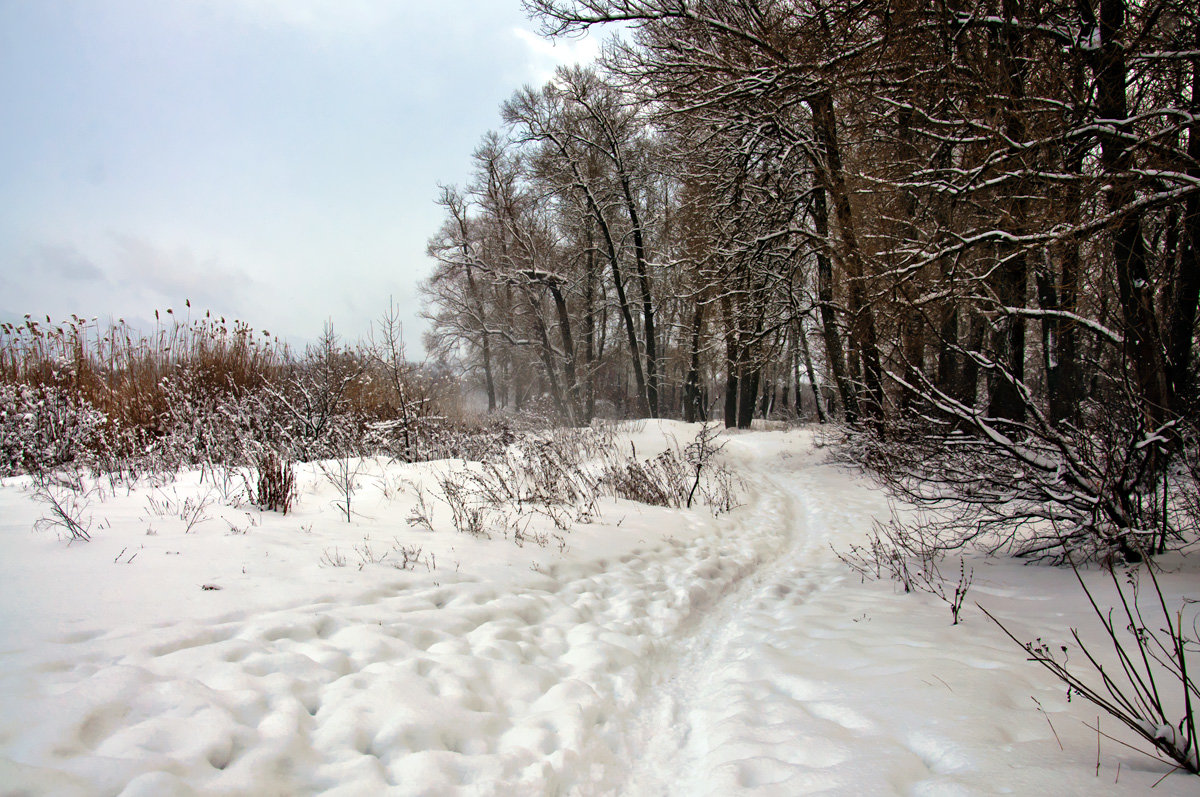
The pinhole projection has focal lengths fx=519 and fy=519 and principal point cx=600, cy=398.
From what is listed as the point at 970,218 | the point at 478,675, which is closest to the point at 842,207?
the point at 970,218

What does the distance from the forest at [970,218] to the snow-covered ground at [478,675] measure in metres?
1.04

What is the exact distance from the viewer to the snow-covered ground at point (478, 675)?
6.29 feet

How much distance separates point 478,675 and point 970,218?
810 cm

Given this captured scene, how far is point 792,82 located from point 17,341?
Answer: 11535mm

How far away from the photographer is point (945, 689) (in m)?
2.64

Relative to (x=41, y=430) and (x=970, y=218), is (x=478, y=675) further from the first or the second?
(x=970, y=218)

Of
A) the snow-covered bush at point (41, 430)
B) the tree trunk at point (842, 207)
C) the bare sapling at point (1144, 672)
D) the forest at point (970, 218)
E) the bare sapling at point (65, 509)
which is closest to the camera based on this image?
the bare sapling at point (1144, 672)

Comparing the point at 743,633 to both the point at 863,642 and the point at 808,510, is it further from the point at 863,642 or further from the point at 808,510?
the point at 808,510

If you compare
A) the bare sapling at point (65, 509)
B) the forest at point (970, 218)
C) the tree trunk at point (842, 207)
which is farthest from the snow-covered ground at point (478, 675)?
the tree trunk at point (842, 207)

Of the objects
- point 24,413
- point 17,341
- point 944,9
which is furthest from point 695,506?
point 17,341

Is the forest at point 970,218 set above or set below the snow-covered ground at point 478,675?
above

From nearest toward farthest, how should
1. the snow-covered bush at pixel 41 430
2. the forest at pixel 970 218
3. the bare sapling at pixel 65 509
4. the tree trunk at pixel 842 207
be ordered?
the bare sapling at pixel 65 509 < the forest at pixel 970 218 < the snow-covered bush at pixel 41 430 < the tree trunk at pixel 842 207

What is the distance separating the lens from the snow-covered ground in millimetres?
1918

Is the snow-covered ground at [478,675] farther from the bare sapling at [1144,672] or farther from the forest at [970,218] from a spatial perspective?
the forest at [970,218]
